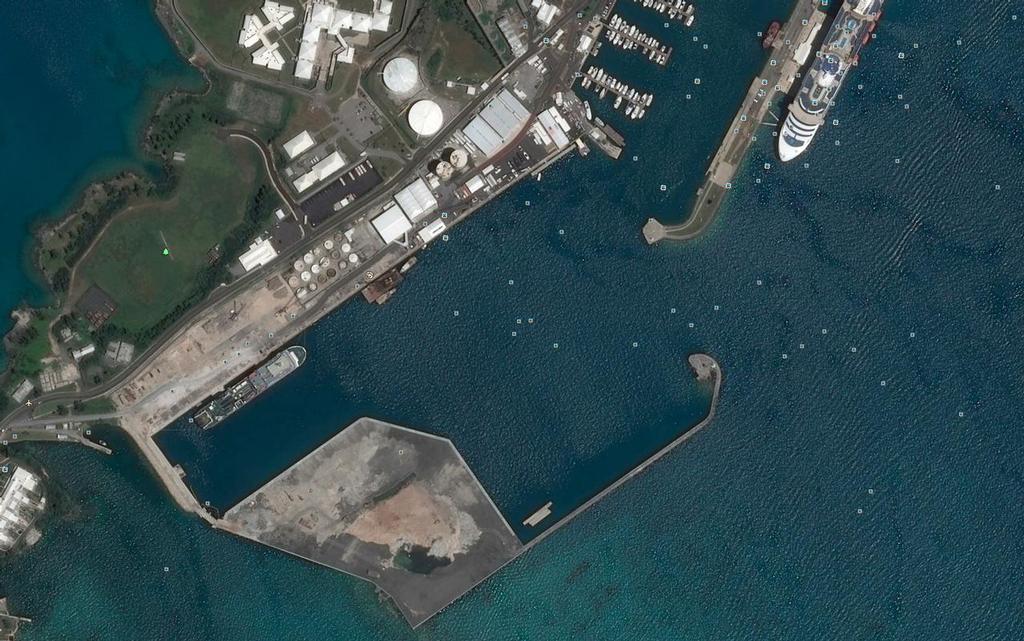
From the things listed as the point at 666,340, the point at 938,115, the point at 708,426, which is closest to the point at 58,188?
the point at 666,340

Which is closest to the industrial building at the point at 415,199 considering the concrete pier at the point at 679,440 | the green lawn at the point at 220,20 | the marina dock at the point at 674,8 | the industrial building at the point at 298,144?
the industrial building at the point at 298,144

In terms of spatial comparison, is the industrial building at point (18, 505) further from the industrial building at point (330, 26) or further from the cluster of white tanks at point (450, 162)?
the cluster of white tanks at point (450, 162)

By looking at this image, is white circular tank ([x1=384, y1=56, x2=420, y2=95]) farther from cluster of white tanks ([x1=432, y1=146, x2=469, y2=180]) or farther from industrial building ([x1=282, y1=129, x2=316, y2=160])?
industrial building ([x1=282, y1=129, x2=316, y2=160])

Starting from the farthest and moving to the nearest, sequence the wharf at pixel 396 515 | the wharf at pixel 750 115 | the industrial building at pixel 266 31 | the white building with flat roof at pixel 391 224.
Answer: the wharf at pixel 750 115
the wharf at pixel 396 515
the white building with flat roof at pixel 391 224
the industrial building at pixel 266 31

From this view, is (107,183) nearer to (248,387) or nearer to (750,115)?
(248,387)

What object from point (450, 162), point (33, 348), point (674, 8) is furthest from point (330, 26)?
point (33, 348)

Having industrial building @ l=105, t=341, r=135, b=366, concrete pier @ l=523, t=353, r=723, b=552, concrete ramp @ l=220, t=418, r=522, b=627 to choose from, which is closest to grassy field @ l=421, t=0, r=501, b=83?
concrete ramp @ l=220, t=418, r=522, b=627
